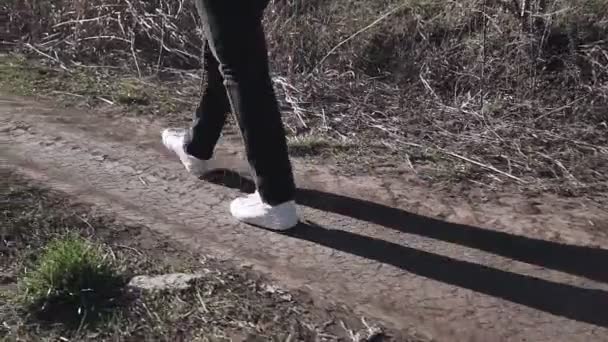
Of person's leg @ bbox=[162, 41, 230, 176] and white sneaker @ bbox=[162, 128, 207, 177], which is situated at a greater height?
person's leg @ bbox=[162, 41, 230, 176]

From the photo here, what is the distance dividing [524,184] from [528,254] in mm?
706

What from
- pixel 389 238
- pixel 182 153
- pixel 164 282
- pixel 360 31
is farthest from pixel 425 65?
pixel 164 282

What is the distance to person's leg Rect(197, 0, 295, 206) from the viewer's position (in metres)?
3.20

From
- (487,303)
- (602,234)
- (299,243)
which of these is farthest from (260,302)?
(602,234)

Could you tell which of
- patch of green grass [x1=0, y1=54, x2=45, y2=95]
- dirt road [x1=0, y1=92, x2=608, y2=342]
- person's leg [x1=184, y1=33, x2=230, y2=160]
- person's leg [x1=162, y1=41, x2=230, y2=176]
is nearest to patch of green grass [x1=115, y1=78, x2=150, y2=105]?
patch of green grass [x1=0, y1=54, x2=45, y2=95]

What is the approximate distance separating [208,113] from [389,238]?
94 cm

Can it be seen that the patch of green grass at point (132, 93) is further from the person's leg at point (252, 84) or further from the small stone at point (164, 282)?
the small stone at point (164, 282)

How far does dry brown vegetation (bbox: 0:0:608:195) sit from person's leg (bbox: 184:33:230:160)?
914mm

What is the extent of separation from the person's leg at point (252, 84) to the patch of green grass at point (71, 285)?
0.71 m

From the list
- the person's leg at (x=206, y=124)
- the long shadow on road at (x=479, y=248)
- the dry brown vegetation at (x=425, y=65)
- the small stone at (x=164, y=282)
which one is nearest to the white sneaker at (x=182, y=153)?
the person's leg at (x=206, y=124)

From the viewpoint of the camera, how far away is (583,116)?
4.77 metres

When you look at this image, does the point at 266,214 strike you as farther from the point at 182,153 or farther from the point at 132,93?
the point at 132,93

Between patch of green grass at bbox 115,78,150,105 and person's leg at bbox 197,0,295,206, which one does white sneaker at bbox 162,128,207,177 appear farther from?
patch of green grass at bbox 115,78,150,105

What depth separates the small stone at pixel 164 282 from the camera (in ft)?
9.70
